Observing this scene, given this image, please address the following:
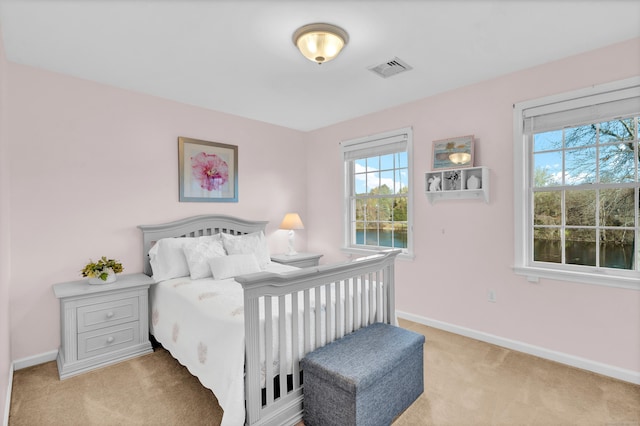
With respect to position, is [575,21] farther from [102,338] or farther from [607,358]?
[102,338]

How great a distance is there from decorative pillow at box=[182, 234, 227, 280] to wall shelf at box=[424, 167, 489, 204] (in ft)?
7.40

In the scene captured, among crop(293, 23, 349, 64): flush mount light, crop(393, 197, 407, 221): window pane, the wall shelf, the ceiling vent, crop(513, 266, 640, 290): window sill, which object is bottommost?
crop(513, 266, 640, 290): window sill

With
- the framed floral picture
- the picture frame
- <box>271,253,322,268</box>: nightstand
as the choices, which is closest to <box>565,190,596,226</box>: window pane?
the picture frame

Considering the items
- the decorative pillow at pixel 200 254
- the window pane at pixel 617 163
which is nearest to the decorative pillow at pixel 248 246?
the decorative pillow at pixel 200 254

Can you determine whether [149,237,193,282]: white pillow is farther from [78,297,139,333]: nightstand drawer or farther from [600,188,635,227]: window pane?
[600,188,635,227]: window pane

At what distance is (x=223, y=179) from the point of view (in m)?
3.87

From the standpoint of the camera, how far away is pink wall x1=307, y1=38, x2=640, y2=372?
2436 millimetres

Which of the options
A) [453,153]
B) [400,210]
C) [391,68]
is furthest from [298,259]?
[391,68]

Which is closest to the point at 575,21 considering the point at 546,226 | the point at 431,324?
the point at 546,226

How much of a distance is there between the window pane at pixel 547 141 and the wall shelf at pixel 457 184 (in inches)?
17.7

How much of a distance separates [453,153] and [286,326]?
7.92 feet

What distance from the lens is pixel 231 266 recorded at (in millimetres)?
2973

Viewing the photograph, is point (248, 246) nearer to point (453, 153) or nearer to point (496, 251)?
point (453, 153)

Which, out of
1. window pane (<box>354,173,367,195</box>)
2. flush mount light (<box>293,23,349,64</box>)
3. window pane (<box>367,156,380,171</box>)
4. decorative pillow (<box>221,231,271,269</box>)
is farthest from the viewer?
window pane (<box>354,173,367,195</box>)
